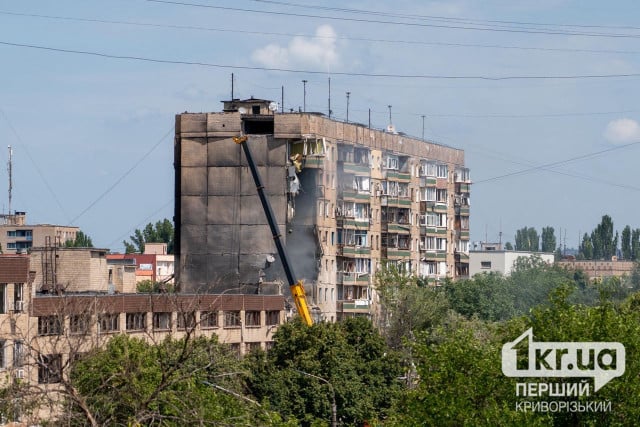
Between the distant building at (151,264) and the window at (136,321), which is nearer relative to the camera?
the window at (136,321)

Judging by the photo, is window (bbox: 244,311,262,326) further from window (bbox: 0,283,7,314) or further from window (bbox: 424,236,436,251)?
window (bbox: 424,236,436,251)

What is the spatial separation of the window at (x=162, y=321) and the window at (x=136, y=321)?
3.34 feet

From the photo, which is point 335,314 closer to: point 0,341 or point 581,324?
point 0,341

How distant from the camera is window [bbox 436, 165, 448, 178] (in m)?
125

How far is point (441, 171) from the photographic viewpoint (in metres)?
126

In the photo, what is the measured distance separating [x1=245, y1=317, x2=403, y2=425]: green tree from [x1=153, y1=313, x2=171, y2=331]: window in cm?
698

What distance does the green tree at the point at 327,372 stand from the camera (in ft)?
212

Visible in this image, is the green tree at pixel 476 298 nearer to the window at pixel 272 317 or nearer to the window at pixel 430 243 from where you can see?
the window at pixel 430 243

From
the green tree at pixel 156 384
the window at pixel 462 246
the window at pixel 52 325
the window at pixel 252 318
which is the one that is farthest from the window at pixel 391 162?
the green tree at pixel 156 384

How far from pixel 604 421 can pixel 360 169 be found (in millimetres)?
69204

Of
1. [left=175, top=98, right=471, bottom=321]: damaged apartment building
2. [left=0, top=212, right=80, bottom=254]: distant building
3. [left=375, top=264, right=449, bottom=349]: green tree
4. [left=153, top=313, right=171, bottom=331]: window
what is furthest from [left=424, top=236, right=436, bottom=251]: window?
[left=0, top=212, right=80, bottom=254]: distant building

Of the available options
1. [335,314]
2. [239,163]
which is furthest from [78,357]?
[335,314]

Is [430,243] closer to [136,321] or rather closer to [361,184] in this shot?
[361,184]

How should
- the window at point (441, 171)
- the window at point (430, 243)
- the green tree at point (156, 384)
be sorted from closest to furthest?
the green tree at point (156, 384) → the window at point (430, 243) → the window at point (441, 171)
